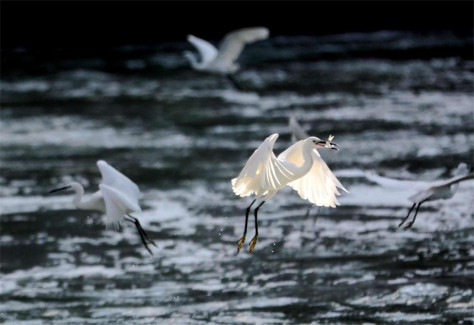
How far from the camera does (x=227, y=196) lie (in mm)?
13047

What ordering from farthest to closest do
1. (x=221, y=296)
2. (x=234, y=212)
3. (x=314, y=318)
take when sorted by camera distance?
(x=234, y=212) < (x=221, y=296) < (x=314, y=318)

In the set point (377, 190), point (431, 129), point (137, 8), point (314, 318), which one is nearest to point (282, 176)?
point (314, 318)

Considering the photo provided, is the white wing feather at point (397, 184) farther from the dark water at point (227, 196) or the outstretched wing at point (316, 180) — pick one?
the outstretched wing at point (316, 180)

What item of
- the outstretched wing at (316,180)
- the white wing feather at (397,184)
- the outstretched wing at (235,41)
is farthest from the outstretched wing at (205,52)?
the outstretched wing at (316,180)

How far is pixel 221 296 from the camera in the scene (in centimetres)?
941

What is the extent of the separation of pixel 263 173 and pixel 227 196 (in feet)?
16.3

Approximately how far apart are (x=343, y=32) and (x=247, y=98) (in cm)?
865

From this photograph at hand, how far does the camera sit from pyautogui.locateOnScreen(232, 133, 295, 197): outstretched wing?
315 inches

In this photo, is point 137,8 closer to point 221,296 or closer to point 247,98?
point 247,98

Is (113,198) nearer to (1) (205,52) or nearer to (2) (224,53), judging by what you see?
(2) (224,53)

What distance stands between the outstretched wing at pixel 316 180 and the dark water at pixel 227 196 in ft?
3.11

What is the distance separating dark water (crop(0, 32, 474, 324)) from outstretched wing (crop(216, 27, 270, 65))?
1297 mm

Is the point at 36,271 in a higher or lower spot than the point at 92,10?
lower

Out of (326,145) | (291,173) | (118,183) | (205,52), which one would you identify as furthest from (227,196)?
(326,145)
